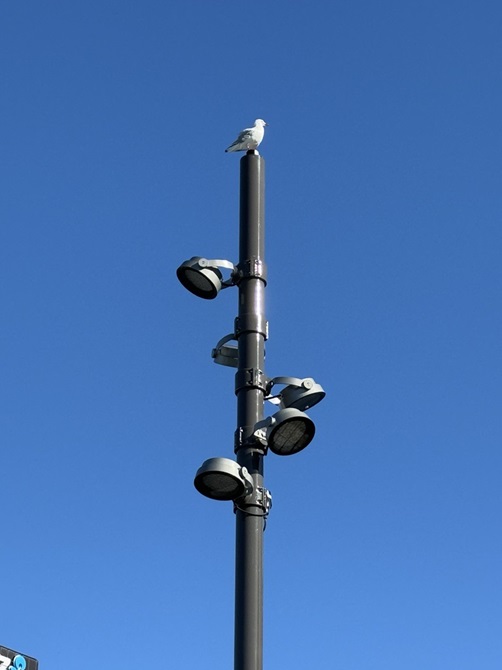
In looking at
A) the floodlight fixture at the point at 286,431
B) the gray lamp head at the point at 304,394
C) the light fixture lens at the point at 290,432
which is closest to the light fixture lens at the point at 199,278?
the gray lamp head at the point at 304,394

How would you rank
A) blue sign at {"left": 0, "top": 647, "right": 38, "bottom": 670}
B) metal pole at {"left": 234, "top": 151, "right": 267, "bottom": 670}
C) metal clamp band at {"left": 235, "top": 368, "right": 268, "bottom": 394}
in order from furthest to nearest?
1. blue sign at {"left": 0, "top": 647, "right": 38, "bottom": 670}
2. metal clamp band at {"left": 235, "top": 368, "right": 268, "bottom": 394}
3. metal pole at {"left": 234, "top": 151, "right": 267, "bottom": 670}

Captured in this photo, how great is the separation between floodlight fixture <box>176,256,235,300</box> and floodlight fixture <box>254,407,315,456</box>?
48.6 inches

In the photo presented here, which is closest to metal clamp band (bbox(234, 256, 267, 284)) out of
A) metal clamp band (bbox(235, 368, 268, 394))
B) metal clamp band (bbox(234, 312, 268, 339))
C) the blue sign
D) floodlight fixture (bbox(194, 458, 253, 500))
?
metal clamp band (bbox(234, 312, 268, 339))

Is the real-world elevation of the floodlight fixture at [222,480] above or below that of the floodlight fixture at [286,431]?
below

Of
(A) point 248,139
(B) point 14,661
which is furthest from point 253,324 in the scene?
(B) point 14,661

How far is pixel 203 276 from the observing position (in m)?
9.20

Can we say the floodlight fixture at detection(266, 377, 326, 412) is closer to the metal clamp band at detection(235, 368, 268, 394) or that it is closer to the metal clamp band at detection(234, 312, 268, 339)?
the metal clamp band at detection(235, 368, 268, 394)

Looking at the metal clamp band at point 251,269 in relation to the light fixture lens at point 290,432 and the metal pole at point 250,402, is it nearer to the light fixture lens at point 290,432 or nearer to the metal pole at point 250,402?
the metal pole at point 250,402

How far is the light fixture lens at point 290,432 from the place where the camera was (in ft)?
27.6

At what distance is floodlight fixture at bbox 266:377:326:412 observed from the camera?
8953 mm

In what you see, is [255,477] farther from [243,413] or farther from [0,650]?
[0,650]

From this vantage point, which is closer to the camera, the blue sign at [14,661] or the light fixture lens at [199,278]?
the light fixture lens at [199,278]

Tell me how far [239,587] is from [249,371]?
164 centimetres

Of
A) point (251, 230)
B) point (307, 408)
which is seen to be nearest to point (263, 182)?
point (251, 230)
